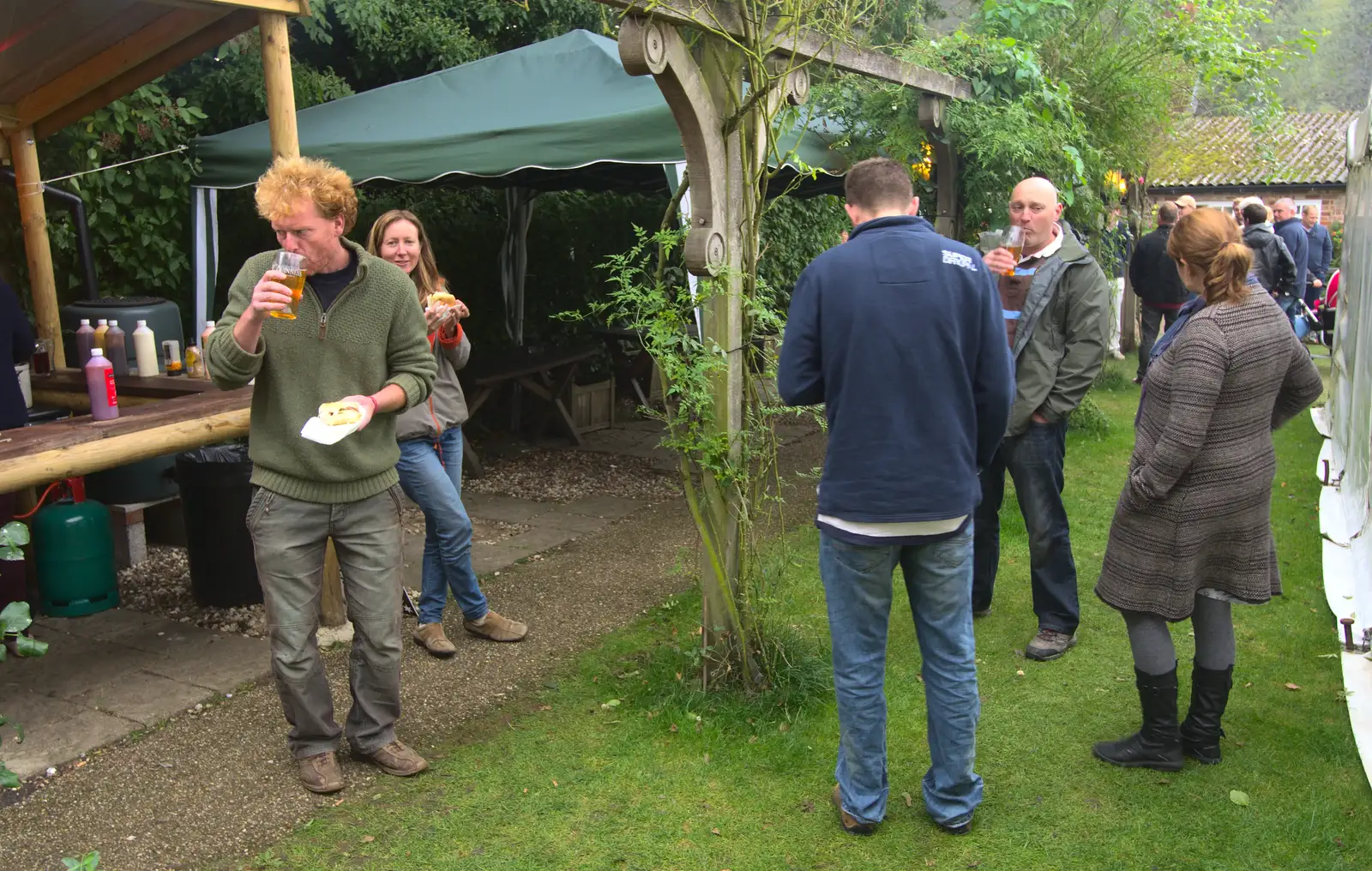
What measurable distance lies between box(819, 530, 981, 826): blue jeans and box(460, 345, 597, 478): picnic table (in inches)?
198

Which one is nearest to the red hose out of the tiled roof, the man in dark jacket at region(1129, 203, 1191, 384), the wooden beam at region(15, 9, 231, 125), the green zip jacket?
the wooden beam at region(15, 9, 231, 125)

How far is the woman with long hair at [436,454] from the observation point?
403 cm

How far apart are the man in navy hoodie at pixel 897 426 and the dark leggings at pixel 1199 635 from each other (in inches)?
27.3

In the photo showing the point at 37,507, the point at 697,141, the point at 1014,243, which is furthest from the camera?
the point at 37,507

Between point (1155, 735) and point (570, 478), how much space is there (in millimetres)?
4822

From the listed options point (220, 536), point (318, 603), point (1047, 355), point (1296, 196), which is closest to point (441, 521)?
point (318, 603)

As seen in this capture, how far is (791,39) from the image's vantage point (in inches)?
149

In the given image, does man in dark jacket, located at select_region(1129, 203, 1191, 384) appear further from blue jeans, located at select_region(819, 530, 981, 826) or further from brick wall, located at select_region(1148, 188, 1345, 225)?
brick wall, located at select_region(1148, 188, 1345, 225)

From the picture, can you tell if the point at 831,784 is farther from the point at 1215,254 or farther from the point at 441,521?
the point at 1215,254

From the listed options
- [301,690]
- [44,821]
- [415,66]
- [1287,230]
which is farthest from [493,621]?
[1287,230]

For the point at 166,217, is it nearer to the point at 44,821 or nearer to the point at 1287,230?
the point at 44,821

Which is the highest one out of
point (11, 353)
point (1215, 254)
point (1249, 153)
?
point (1249, 153)

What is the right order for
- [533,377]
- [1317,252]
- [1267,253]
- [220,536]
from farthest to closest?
1. [1317,252]
2. [1267,253]
3. [533,377]
4. [220,536]

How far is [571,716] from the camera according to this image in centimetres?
385
